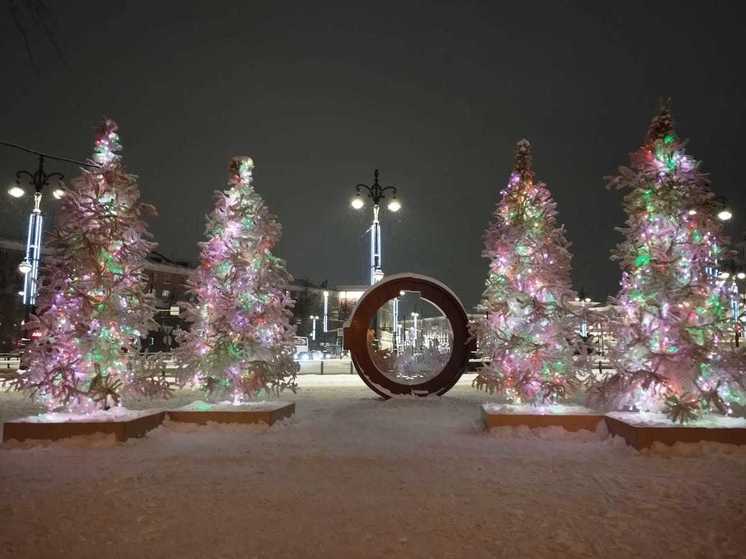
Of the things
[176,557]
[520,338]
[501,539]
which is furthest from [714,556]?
[520,338]

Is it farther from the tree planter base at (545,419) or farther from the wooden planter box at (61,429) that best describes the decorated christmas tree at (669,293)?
the wooden planter box at (61,429)

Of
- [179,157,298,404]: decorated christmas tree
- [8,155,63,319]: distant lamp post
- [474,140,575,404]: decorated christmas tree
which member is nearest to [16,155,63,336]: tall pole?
[8,155,63,319]: distant lamp post

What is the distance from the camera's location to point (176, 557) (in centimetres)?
469

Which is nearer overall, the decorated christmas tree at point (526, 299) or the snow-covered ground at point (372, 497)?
the snow-covered ground at point (372, 497)

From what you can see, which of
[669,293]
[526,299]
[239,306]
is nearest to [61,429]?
[239,306]

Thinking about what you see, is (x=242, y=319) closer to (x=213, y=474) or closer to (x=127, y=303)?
(x=127, y=303)

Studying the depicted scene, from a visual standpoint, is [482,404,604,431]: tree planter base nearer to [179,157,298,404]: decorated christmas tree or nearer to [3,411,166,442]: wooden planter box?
[179,157,298,404]: decorated christmas tree

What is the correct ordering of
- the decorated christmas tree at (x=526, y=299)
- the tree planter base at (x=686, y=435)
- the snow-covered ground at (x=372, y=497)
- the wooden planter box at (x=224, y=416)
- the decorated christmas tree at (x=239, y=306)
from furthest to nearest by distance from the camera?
the decorated christmas tree at (x=239, y=306), the decorated christmas tree at (x=526, y=299), the wooden planter box at (x=224, y=416), the tree planter base at (x=686, y=435), the snow-covered ground at (x=372, y=497)

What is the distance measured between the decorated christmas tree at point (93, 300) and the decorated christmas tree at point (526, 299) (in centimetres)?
684

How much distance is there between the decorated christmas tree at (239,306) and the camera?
40.2ft

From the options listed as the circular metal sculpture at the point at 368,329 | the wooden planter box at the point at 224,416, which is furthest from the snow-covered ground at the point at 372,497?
the circular metal sculpture at the point at 368,329

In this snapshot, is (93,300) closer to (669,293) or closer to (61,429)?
(61,429)

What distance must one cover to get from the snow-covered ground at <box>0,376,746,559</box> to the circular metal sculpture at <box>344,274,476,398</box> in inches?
222

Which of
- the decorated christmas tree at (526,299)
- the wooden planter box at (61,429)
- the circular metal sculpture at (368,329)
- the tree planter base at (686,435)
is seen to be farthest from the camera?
the circular metal sculpture at (368,329)
